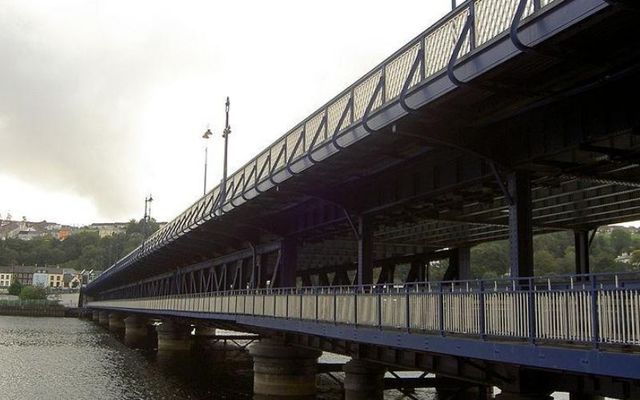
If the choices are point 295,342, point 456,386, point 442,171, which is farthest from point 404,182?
point 456,386

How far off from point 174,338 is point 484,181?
5414 centimetres

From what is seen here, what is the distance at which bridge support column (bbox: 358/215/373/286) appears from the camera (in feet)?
89.1

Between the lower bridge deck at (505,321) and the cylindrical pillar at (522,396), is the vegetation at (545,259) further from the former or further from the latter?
the cylindrical pillar at (522,396)

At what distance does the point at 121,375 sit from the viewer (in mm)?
47375

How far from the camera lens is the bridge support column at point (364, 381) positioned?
28.5 meters

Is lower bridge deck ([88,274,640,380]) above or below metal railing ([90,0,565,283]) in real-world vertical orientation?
below

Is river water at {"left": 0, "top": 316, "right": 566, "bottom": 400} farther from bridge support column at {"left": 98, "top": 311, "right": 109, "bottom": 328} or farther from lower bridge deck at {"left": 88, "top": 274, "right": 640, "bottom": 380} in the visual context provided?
bridge support column at {"left": 98, "top": 311, "right": 109, "bottom": 328}

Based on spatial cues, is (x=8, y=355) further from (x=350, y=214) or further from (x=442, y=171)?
(x=442, y=171)

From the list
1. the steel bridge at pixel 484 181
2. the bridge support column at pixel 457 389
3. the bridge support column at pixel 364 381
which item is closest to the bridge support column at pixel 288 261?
the steel bridge at pixel 484 181

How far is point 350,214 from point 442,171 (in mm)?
6418

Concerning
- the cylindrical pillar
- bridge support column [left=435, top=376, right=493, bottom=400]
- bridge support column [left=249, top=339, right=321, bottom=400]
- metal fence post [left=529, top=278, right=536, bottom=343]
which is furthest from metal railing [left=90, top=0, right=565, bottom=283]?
bridge support column [left=435, top=376, right=493, bottom=400]

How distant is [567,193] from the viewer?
27281mm

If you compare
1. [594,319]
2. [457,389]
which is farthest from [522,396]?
[457,389]

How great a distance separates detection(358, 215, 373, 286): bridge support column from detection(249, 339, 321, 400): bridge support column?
8205 mm
